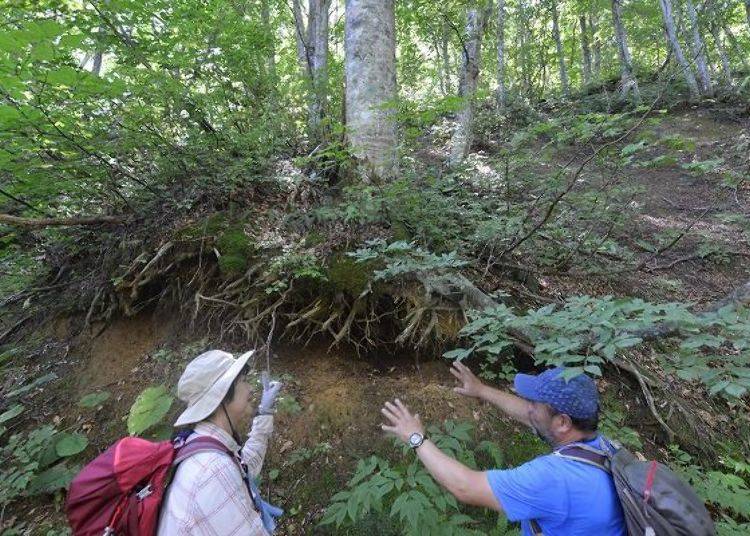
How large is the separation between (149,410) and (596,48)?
2902cm

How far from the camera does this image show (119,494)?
194 centimetres

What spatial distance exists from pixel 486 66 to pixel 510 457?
2378 centimetres

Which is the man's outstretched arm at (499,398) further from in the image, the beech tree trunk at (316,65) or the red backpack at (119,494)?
the beech tree trunk at (316,65)

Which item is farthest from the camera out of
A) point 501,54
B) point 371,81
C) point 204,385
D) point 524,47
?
point 501,54

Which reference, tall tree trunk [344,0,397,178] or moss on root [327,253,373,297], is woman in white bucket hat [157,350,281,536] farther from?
tall tree trunk [344,0,397,178]

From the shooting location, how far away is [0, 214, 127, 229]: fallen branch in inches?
184

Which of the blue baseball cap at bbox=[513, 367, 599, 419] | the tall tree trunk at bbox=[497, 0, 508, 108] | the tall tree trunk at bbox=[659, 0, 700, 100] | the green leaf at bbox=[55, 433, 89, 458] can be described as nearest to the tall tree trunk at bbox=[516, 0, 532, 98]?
the tall tree trunk at bbox=[497, 0, 508, 108]

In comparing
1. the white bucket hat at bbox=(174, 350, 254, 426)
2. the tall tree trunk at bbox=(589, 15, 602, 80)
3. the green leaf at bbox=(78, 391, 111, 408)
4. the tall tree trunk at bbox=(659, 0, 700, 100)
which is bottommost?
the green leaf at bbox=(78, 391, 111, 408)

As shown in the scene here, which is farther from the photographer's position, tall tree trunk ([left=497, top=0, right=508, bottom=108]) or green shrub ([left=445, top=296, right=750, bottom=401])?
tall tree trunk ([left=497, top=0, right=508, bottom=108])

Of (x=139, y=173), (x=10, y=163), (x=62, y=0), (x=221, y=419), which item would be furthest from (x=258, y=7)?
(x=221, y=419)

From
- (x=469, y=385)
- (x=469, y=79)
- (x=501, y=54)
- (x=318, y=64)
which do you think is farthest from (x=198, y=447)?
(x=501, y=54)

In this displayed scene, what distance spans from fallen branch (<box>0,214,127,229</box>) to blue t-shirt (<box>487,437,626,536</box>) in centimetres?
557

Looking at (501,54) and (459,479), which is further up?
(501,54)

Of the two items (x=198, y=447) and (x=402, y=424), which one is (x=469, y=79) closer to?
(x=402, y=424)
